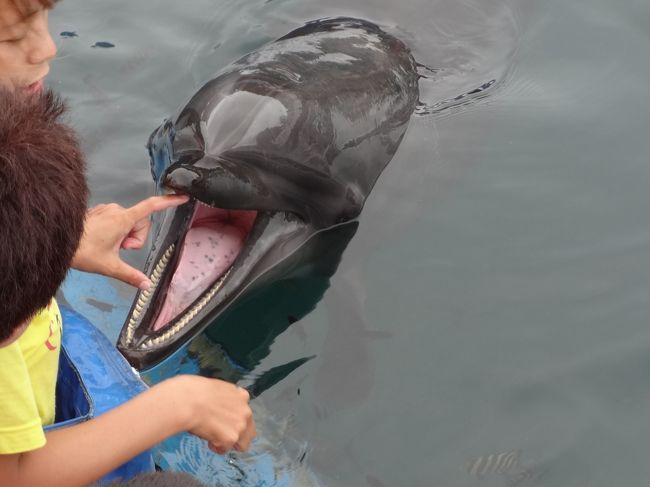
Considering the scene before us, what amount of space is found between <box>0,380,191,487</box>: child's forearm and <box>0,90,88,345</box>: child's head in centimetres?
52

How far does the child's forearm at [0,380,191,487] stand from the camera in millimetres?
3391

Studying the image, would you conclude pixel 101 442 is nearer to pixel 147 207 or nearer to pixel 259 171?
pixel 147 207

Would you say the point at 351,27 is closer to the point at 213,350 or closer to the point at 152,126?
the point at 152,126

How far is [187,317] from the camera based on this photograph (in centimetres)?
492

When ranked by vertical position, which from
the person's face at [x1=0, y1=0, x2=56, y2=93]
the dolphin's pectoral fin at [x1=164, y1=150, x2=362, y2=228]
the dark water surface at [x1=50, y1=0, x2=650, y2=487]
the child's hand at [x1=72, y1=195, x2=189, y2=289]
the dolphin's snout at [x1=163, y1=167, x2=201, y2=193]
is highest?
the person's face at [x1=0, y1=0, x2=56, y2=93]

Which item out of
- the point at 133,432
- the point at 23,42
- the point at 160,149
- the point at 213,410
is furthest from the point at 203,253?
the point at 133,432

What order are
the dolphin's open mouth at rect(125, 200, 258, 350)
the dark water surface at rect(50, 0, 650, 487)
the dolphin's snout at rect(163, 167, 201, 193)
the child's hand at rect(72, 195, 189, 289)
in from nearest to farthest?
the child's hand at rect(72, 195, 189, 289), the dark water surface at rect(50, 0, 650, 487), the dolphin's open mouth at rect(125, 200, 258, 350), the dolphin's snout at rect(163, 167, 201, 193)

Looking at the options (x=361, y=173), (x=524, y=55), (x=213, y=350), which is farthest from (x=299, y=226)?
(x=524, y=55)

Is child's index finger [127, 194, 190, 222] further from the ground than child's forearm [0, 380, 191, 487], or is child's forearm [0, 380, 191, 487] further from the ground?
child's index finger [127, 194, 190, 222]

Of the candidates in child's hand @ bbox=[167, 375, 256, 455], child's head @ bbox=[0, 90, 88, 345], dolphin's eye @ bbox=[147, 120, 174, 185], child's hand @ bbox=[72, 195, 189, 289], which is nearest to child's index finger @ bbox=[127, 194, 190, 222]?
child's hand @ bbox=[72, 195, 189, 289]

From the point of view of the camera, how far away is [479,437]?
185 inches

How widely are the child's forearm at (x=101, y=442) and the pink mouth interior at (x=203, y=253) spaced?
128cm

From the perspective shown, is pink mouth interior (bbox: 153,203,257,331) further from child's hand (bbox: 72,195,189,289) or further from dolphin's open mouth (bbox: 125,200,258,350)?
child's hand (bbox: 72,195,189,289)

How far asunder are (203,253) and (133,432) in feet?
6.23
